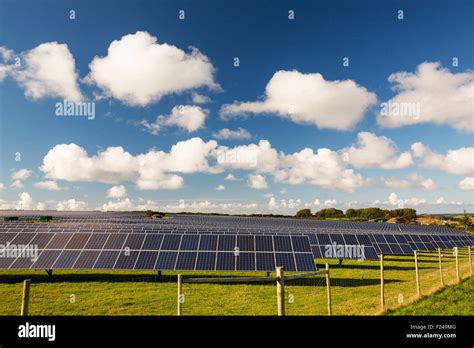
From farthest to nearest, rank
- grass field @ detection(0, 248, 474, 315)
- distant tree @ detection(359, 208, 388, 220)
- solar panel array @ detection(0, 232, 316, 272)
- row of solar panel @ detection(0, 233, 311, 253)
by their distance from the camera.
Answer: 1. distant tree @ detection(359, 208, 388, 220)
2. row of solar panel @ detection(0, 233, 311, 253)
3. solar panel array @ detection(0, 232, 316, 272)
4. grass field @ detection(0, 248, 474, 315)

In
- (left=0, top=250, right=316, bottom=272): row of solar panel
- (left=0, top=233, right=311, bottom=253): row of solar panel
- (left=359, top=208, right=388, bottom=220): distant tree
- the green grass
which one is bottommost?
(left=359, top=208, right=388, bottom=220): distant tree

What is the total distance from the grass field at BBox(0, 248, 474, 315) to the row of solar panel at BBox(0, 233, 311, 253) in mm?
1836

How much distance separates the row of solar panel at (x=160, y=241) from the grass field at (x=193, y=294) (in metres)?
1.84

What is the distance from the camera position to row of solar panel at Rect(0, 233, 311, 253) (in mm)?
22469

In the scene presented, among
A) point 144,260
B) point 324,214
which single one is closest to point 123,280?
point 144,260

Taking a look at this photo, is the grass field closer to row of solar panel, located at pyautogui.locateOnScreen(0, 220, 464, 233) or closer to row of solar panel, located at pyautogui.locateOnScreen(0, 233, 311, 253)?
row of solar panel, located at pyautogui.locateOnScreen(0, 233, 311, 253)

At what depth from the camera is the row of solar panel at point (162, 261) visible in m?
20.1

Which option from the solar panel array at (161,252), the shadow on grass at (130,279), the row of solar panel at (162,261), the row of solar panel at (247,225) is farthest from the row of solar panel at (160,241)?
the row of solar panel at (247,225)

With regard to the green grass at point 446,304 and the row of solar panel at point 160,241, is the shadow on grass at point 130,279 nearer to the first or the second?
the row of solar panel at point 160,241

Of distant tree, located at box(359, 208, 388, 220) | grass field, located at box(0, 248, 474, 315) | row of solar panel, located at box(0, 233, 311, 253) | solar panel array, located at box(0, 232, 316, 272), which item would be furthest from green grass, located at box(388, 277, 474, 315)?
distant tree, located at box(359, 208, 388, 220)
